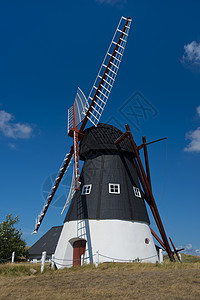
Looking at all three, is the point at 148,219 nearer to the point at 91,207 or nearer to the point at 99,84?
the point at 91,207

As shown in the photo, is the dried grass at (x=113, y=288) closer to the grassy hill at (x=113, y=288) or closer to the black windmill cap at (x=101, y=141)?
the grassy hill at (x=113, y=288)

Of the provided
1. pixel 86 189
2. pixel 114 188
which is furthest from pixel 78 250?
pixel 114 188

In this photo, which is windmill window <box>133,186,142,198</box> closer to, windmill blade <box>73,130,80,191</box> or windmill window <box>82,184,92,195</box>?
windmill window <box>82,184,92,195</box>

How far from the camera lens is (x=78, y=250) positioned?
1758cm

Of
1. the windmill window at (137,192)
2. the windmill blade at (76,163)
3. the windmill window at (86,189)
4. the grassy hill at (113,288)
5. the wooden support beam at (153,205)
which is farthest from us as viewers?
the windmill window at (137,192)

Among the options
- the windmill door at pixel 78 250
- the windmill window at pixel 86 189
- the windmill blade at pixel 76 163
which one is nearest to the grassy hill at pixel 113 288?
the windmill door at pixel 78 250

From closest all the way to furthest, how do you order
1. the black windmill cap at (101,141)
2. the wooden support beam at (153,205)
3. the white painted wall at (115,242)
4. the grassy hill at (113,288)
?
1. the grassy hill at (113,288)
2. the white painted wall at (115,242)
3. the wooden support beam at (153,205)
4. the black windmill cap at (101,141)

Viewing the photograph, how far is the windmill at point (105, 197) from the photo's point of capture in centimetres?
1636

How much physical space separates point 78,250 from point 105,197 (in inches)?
166

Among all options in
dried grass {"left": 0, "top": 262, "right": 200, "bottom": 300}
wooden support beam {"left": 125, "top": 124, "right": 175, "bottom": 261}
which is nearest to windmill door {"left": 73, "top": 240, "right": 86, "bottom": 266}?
wooden support beam {"left": 125, "top": 124, "right": 175, "bottom": 261}

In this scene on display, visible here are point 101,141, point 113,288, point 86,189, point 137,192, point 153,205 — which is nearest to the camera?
point 113,288

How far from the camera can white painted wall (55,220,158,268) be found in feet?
A: 52.2

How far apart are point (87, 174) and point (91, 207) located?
290 centimetres

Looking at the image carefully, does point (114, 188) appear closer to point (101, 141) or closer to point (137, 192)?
point (137, 192)
